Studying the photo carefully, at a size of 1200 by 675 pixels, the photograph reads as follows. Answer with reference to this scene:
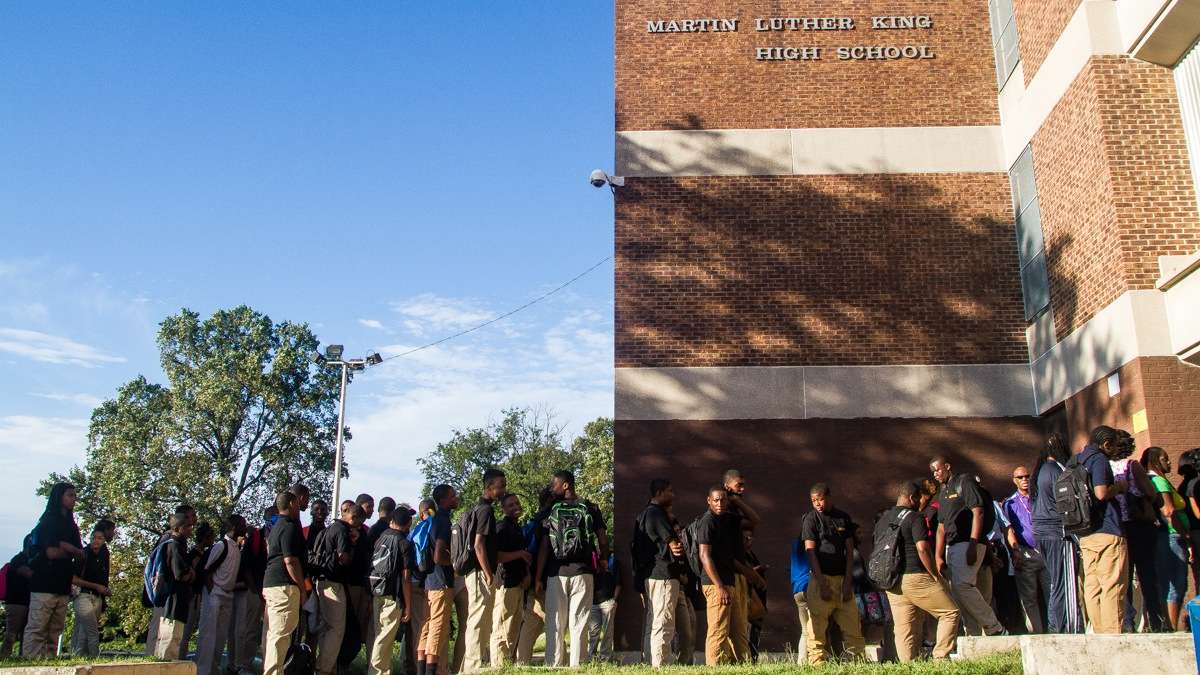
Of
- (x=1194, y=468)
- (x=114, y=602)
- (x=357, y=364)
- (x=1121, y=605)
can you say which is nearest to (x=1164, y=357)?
(x=1194, y=468)

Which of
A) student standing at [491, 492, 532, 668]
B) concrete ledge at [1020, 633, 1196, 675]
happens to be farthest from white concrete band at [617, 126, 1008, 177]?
concrete ledge at [1020, 633, 1196, 675]

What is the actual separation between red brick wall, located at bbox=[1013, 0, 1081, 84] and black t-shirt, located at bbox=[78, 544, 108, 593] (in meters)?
13.5

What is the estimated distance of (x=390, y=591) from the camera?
30.4ft

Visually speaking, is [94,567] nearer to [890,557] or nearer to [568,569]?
[568,569]

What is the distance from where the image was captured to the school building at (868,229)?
12.1 metres

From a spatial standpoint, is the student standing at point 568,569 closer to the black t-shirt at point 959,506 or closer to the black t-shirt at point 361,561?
the black t-shirt at point 361,561

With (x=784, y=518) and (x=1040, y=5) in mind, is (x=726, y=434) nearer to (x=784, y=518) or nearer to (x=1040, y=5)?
(x=784, y=518)

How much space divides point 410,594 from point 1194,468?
7.35 m

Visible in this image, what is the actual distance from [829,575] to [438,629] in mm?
3619

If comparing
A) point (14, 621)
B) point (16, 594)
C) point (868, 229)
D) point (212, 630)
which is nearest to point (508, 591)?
point (212, 630)

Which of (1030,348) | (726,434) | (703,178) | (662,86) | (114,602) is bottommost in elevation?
(114,602)

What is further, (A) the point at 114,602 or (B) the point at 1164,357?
(A) the point at 114,602

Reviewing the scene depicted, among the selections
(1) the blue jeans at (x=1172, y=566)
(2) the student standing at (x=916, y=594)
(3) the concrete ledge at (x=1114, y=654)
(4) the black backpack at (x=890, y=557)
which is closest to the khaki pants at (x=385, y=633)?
(4) the black backpack at (x=890, y=557)

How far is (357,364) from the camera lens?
1091 inches
